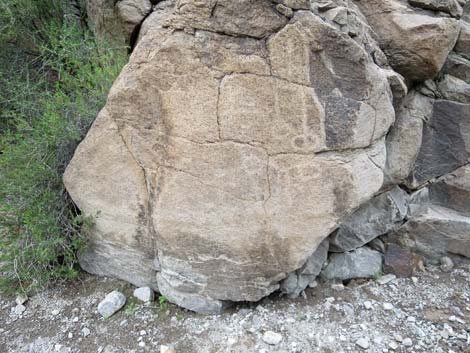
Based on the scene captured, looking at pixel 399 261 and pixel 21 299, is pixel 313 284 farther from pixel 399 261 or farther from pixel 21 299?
pixel 21 299

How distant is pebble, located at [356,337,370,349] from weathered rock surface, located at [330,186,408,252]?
0.67 meters

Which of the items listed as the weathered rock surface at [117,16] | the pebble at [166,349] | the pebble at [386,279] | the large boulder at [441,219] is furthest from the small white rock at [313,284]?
the weathered rock surface at [117,16]

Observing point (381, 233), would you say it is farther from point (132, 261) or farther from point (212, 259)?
point (132, 261)

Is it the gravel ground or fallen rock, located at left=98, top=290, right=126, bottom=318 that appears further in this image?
fallen rock, located at left=98, top=290, right=126, bottom=318

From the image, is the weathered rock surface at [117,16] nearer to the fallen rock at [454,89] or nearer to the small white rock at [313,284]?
the fallen rock at [454,89]

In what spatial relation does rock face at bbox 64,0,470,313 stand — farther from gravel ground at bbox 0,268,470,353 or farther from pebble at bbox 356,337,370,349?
pebble at bbox 356,337,370,349

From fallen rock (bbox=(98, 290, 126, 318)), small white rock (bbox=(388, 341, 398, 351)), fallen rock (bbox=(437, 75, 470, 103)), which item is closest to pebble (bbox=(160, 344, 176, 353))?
fallen rock (bbox=(98, 290, 126, 318))

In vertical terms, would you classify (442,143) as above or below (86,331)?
above

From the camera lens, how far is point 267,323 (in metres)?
2.25

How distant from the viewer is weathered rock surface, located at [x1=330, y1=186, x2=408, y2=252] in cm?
262

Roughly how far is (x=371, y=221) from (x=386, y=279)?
44 cm

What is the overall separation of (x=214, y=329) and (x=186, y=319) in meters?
0.22

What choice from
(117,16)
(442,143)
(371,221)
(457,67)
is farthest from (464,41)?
(117,16)

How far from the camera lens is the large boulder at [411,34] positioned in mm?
2275
